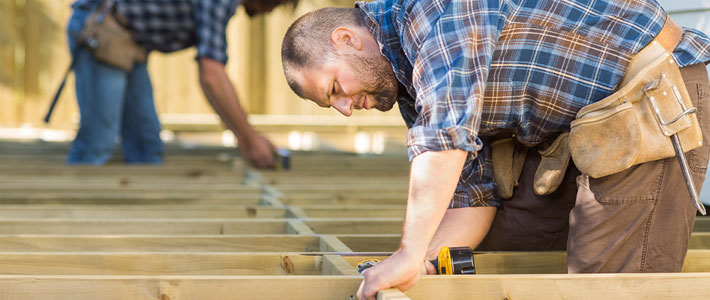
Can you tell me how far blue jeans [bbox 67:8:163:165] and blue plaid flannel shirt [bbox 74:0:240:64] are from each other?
0.23 meters

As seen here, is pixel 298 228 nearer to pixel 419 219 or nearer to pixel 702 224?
pixel 419 219

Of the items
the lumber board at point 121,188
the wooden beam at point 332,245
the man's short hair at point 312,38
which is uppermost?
the man's short hair at point 312,38

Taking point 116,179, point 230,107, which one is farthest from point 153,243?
point 230,107

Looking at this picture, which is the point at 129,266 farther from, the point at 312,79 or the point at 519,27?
the point at 519,27

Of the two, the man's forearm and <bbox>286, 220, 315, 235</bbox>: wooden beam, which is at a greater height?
the man's forearm

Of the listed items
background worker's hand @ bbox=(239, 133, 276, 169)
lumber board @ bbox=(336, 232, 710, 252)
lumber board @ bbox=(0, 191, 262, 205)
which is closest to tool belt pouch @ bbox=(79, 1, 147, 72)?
background worker's hand @ bbox=(239, 133, 276, 169)

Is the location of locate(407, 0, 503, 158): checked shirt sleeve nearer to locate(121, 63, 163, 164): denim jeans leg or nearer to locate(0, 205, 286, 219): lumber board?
locate(0, 205, 286, 219): lumber board

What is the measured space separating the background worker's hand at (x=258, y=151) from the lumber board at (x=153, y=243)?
1.99 metres

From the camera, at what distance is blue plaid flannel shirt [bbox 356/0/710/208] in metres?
1.68

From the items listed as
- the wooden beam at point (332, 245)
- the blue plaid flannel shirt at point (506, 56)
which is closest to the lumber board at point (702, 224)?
the blue plaid flannel shirt at point (506, 56)

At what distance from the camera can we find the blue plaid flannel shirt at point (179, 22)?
3.95 m

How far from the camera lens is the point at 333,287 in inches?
68.6

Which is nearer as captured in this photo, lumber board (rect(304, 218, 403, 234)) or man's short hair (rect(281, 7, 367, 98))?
man's short hair (rect(281, 7, 367, 98))

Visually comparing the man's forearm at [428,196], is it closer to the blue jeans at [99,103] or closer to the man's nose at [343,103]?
the man's nose at [343,103]
